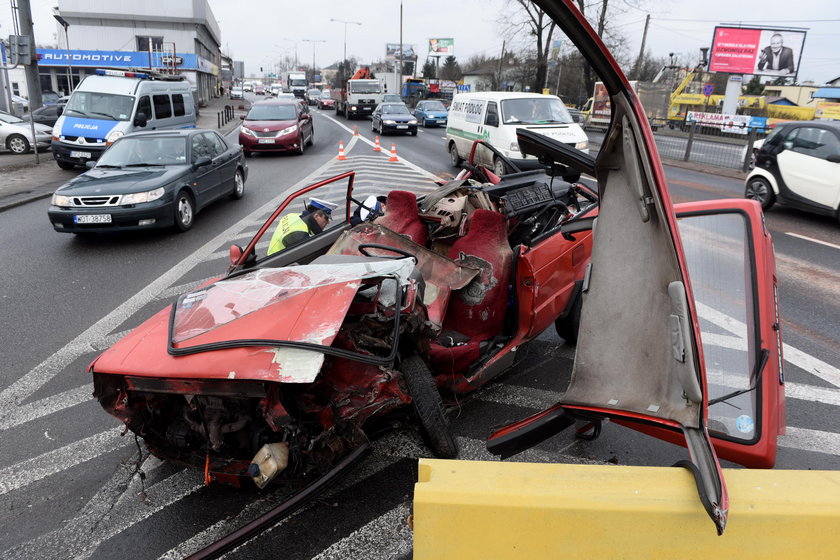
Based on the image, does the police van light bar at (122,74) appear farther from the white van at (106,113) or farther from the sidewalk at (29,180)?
the sidewalk at (29,180)

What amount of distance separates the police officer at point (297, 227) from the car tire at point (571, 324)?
7.49 ft

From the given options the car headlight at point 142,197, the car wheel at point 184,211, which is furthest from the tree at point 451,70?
the car headlight at point 142,197

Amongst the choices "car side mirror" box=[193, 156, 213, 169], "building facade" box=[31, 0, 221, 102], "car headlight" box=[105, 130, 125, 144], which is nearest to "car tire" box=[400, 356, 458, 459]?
"car side mirror" box=[193, 156, 213, 169]

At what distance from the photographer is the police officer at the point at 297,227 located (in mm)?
4570

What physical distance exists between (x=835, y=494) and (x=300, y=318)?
2.23 metres

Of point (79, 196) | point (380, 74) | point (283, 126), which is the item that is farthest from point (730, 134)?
point (380, 74)

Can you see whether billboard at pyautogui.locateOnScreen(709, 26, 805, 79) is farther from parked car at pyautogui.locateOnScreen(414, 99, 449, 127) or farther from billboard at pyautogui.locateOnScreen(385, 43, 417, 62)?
billboard at pyautogui.locateOnScreen(385, 43, 417, 62)

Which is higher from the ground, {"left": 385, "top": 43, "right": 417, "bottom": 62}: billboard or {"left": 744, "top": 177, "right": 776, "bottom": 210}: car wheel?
{"left": 385, "top": 43, "right": 417, "bottom": 62}: billboard

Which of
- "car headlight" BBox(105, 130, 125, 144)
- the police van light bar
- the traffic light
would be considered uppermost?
the traffic light

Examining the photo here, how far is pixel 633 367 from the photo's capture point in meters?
2.23

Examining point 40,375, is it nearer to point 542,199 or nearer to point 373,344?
point 373,344

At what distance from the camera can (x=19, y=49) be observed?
13922 mm

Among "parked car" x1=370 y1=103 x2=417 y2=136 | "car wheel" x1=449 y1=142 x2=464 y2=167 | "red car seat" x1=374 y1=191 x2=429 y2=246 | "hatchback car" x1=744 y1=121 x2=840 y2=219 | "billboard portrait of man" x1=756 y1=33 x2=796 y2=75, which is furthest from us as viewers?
"parked car" x1=370 y1=103 x2=417 y2=136

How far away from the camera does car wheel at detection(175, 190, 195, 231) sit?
8455mm
